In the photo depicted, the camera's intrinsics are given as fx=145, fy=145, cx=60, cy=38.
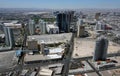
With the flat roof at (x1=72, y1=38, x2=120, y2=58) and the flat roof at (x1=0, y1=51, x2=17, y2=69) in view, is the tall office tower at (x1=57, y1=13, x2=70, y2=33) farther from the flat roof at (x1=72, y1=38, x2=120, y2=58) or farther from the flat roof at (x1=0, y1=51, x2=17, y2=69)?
the flat roof at (x1=0, y1=51, x2=17, y2=69)

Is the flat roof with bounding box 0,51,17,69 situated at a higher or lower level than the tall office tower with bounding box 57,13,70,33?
lower

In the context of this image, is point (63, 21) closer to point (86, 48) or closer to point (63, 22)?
point (63, 22)

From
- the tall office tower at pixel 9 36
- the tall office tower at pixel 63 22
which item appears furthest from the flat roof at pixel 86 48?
the tall office tower at pixel 9 36

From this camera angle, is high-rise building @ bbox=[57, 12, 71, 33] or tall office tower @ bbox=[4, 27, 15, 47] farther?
high-rise building @ bbox=[57, 12, 71, 33]

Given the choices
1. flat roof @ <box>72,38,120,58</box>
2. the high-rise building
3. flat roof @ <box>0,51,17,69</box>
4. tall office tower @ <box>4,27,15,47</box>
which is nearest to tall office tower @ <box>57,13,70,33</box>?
the high-rise building

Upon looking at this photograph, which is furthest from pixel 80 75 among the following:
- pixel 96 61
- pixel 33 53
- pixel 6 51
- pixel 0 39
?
pixel 0 39

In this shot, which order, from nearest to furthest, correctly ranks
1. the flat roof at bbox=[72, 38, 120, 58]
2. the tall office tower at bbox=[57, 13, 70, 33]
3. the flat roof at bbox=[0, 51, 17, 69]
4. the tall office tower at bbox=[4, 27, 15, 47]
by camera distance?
the flat roof at bbox=[0, 51, 17, 69] < the flat roof at bbox=[72, 38, 120, 58] < the tall office tower at bbox=[4, 27, 15, 47] < the tall office tower at bbox=[57, 13, 70, 33]

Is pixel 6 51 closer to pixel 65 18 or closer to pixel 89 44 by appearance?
pixel 89 44

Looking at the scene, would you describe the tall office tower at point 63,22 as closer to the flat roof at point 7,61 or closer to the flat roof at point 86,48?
the flat roof at point 86,48
